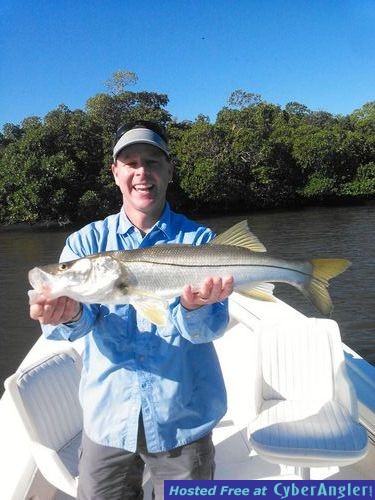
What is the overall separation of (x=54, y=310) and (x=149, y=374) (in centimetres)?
53

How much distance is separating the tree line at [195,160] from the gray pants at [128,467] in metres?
30.9

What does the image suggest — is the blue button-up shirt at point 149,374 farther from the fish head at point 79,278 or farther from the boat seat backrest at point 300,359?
the boat seat backrest at point 300,359

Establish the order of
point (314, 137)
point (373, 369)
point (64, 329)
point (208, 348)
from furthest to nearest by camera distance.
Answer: point (314, 137) → point (373, 369) → point (208, 348) → point (64, 329)

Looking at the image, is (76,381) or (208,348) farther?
(76,381)

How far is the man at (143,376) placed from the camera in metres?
2.28

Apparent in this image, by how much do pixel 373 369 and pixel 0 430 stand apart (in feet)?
10.7

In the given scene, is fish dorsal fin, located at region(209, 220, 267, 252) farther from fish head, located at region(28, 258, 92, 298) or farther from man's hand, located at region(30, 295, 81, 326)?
man's hand, located at region(30, 295, 81, 326)

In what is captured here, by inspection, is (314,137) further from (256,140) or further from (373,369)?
(373,369)

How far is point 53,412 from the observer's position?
3436mm

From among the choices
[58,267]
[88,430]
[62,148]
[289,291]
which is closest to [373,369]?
[88,430]

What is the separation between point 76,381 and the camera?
12.2 feet

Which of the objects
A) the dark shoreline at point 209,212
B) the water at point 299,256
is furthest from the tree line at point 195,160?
the water at point 299,256

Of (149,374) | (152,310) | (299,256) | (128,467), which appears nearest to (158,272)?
(152,310)

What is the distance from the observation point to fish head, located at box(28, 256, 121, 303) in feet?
7.27
